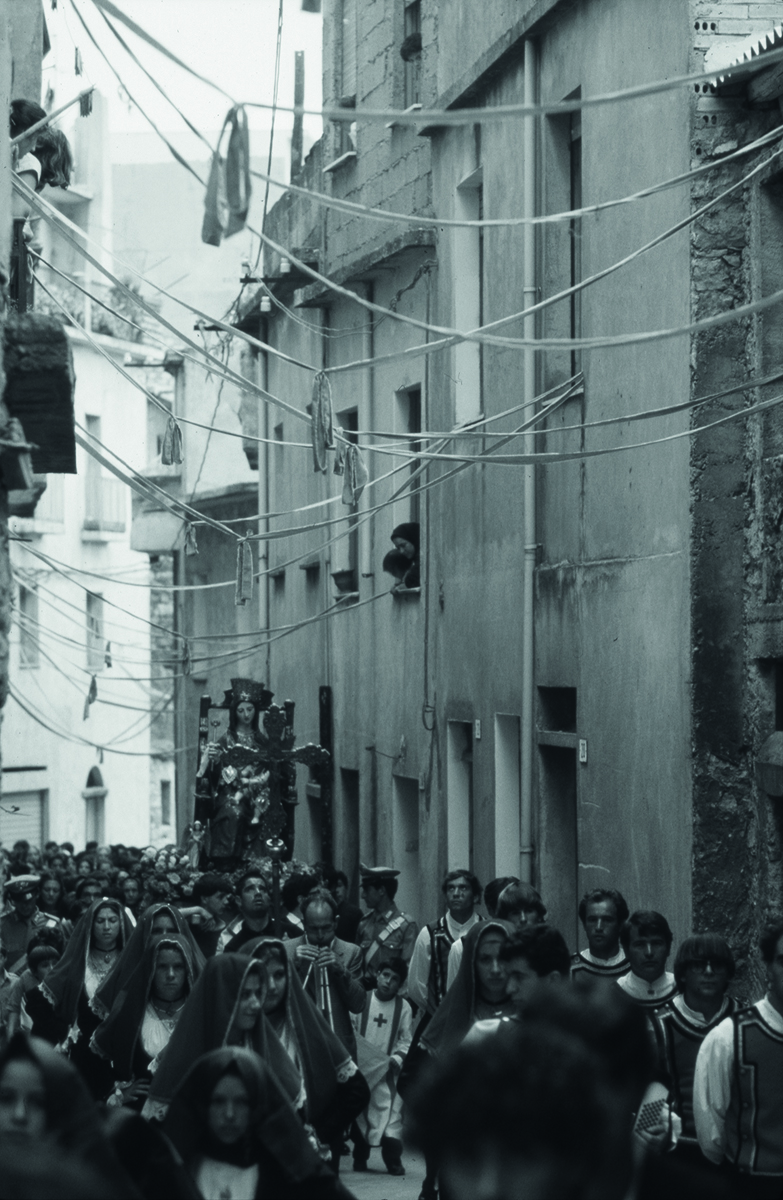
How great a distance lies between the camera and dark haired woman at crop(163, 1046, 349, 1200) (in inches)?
215

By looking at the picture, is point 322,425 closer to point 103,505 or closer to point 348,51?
point 348,51

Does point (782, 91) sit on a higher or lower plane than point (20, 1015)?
higher

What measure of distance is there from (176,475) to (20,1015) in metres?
22.5

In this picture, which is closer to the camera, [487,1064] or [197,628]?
[487,1064]

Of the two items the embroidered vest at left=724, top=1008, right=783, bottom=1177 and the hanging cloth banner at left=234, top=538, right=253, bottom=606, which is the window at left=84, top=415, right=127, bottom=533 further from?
the embroidered vest at left=724, top=1008, right=783, bottom=1177

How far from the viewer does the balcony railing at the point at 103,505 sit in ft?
127

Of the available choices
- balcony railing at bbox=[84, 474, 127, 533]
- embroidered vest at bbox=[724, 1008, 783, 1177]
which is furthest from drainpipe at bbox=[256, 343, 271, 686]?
embroidered vest at bbox=[724, 1008, 783, 1177]

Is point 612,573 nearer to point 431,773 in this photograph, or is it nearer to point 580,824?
point 580,824

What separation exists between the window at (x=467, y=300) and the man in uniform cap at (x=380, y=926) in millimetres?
4497

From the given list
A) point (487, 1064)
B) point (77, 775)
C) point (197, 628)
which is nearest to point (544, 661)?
point (487, 1064)

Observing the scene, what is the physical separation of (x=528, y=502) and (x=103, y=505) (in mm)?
25307

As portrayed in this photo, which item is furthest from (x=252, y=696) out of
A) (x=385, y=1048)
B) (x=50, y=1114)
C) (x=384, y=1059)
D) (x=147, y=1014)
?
(x=50, y=1114)

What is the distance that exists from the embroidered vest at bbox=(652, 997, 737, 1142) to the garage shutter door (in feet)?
94.6

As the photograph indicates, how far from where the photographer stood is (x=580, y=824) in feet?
44.0
